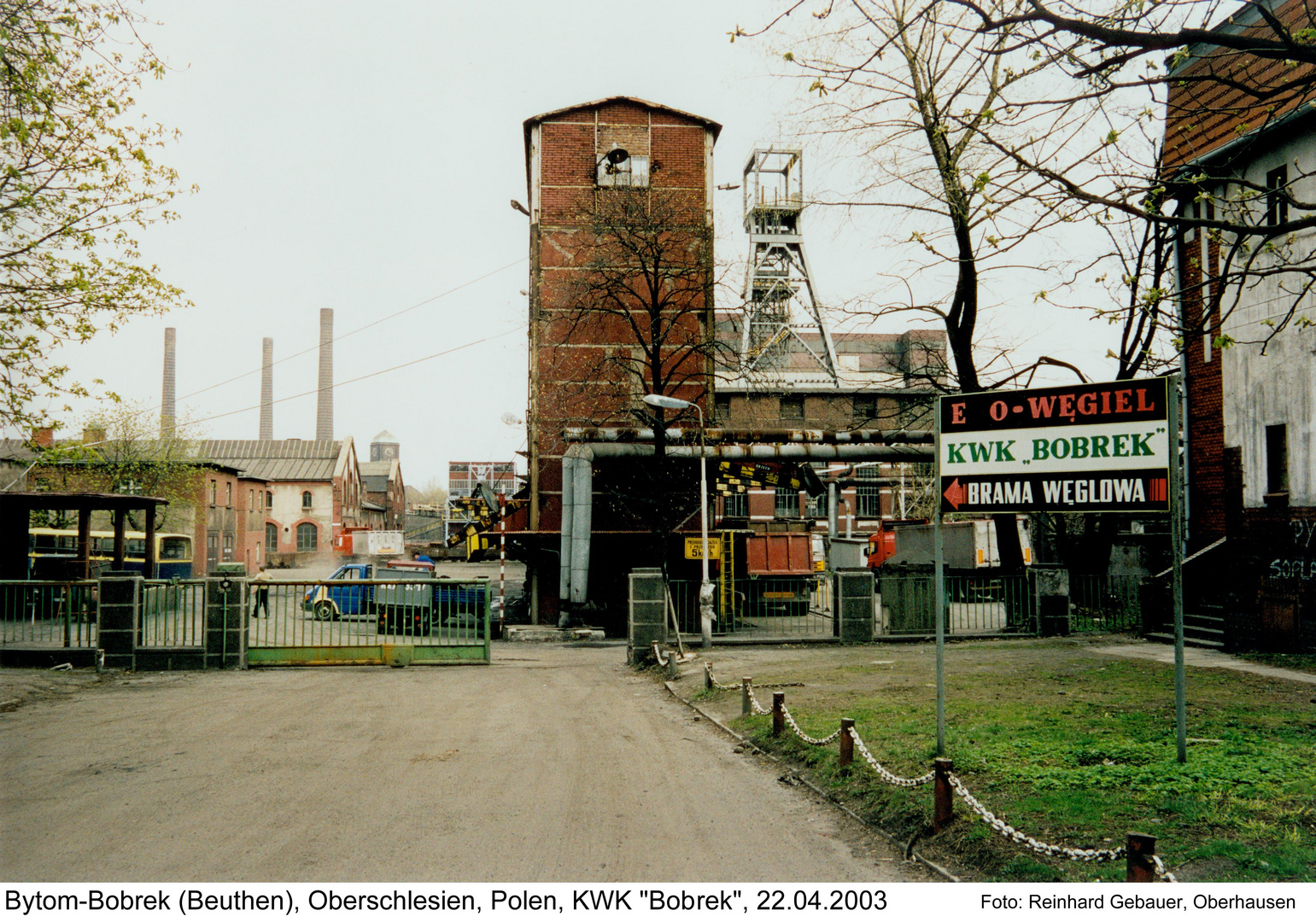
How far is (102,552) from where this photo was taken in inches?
1462

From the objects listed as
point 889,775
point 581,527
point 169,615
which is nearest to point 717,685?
point 889,775

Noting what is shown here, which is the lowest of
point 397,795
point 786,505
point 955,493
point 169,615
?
point 397,795

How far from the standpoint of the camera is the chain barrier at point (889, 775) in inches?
260

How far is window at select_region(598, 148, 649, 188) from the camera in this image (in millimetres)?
29453

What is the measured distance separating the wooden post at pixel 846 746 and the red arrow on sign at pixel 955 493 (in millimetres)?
2119

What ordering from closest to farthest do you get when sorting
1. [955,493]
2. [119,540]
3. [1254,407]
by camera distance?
[955,493], [1254,407], [119,540]

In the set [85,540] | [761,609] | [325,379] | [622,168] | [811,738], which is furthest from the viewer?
[325,379]

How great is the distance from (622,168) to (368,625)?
59.2 ft

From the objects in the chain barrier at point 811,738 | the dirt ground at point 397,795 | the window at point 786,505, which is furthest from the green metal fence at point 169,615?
the window at point 786,505

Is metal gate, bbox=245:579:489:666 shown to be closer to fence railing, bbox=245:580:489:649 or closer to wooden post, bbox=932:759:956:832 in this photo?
fence railing, bbox=245:580:489:649

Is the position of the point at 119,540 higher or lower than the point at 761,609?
higher

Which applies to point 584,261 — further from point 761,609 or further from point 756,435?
point 761,609

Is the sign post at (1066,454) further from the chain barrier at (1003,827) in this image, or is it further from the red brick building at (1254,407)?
the red brick building at (1254,407)

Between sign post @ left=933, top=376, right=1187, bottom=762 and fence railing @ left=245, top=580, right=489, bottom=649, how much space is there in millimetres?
11204
